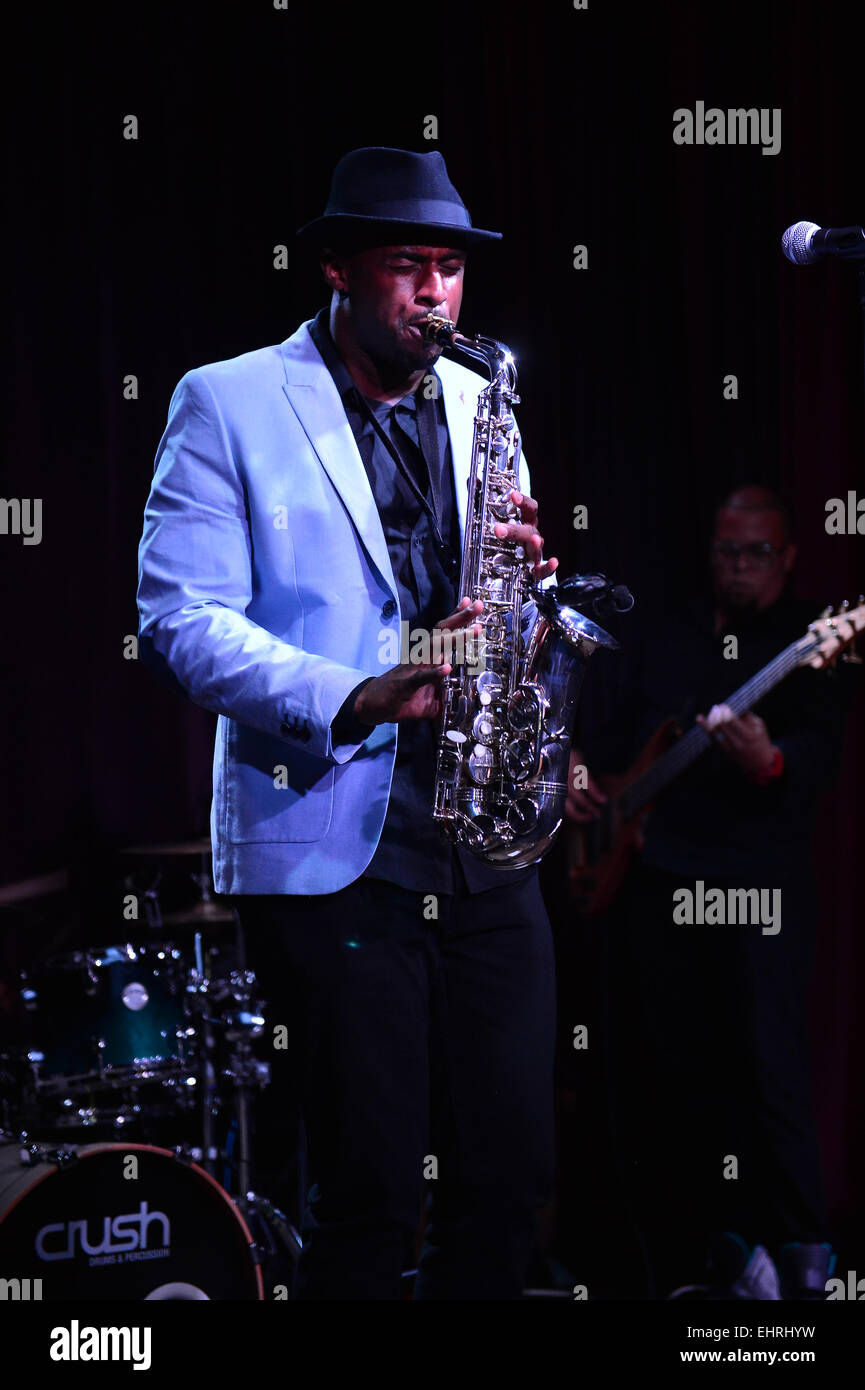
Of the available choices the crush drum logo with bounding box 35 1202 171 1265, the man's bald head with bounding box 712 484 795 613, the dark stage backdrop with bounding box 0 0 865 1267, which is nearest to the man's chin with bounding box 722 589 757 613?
the man's bald head with bounding box 712 484 795 613

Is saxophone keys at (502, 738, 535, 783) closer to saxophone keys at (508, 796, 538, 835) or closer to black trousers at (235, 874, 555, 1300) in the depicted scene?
saxophone keys at (508, 796, 538, 835)

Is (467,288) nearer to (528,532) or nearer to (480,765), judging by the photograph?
(528,532)

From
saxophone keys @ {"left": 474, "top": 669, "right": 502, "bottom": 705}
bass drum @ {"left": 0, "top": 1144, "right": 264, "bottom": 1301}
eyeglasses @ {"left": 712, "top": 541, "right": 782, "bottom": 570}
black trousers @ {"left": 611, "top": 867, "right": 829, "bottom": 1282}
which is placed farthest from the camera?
eyeglasses @ {"left": 712, "top": 541, "right": 782, "bottom": 570}

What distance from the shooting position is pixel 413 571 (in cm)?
242

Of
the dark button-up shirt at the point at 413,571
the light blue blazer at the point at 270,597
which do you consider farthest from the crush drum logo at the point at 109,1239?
the dark button-up shirt at the point at 413,571

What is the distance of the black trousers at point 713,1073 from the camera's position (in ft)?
11.4

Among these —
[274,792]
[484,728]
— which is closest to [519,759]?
[484,728]

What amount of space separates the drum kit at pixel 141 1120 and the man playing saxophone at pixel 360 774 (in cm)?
88

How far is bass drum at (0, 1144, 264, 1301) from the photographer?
9.34 ft

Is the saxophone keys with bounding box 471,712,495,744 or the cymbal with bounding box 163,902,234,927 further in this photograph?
the cymbal with bounding box 163,902,234,927

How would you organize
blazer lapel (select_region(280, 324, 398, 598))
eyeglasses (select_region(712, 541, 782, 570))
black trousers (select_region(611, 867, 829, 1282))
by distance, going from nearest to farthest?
blazer lapel (select_region(280, 324, 398, 598)) → black trousers (select_region(611, 867, 829, 1282)) → eyeglasses (select_region(712, 541, 782, 570))

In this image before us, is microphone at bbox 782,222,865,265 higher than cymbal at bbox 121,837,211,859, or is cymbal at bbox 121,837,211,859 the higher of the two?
microphone at bbox 782,222,865,265

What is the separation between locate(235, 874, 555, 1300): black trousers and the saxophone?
123 mm
